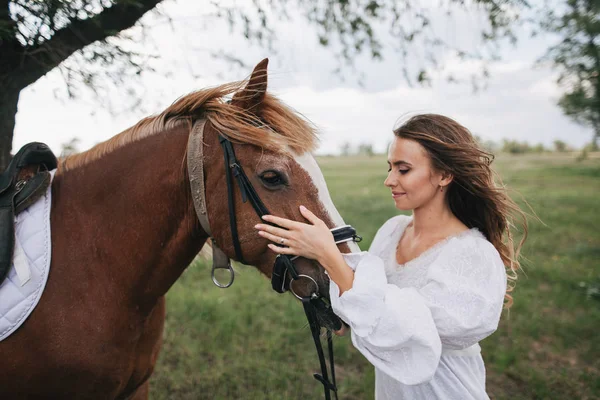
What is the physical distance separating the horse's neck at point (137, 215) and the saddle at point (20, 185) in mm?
127

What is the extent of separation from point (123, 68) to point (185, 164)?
146 cm

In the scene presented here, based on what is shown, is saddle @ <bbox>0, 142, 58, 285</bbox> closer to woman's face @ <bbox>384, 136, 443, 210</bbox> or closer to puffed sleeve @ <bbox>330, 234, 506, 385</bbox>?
puffed sleeve @ <bbox>330, 234, 506, 385</bbox>

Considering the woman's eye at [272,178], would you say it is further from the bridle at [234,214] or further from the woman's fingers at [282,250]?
the woman's fingers at [282,250]

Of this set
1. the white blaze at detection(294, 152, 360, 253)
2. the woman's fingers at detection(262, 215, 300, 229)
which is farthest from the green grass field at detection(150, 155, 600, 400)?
the woman's fingers at detection(262, 215, 300, 229)

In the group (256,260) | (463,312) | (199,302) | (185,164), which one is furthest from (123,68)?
(199,302)

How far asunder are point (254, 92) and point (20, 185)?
1193 millimetres

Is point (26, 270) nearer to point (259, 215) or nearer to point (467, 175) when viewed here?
point (259, 215)

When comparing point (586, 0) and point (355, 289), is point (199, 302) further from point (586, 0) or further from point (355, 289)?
point (586, 0)

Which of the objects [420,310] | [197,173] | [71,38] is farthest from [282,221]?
[71,38]

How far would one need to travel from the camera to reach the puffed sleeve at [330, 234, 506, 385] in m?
1.46

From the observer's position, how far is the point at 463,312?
157cm

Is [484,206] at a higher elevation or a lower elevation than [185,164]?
lower

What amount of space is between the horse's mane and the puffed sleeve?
59 cm

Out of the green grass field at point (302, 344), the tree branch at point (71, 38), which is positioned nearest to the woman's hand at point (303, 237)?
the green grass field at point (302, 344)
